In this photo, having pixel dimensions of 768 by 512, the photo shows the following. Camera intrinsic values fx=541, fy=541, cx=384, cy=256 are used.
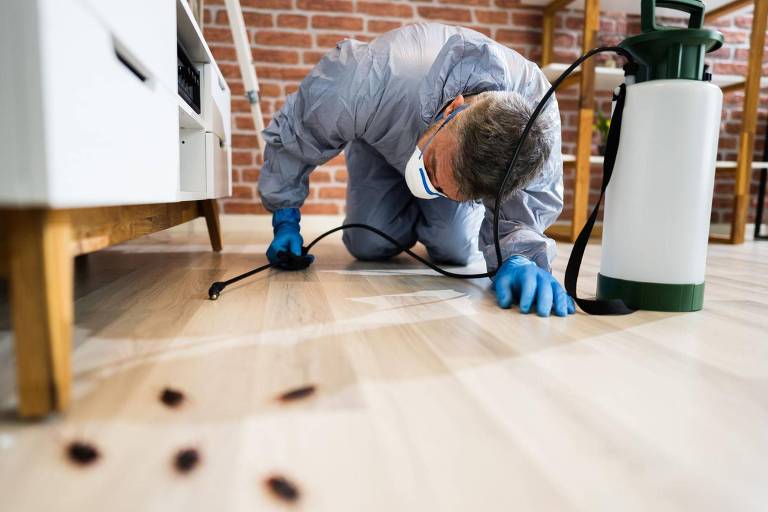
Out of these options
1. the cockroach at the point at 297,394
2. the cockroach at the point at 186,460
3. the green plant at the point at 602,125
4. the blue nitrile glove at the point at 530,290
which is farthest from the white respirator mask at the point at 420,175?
the green plant at the point at 602,125

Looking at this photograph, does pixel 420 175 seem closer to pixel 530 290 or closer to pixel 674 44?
pixel 530 290

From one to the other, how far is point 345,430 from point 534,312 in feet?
1.86

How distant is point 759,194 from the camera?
293 cm

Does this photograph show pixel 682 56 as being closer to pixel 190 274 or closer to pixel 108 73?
pixel 108 73

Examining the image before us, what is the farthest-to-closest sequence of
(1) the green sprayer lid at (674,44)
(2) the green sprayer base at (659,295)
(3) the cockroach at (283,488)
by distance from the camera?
(2) the green sprayer base at (659,295)
(1) the green sprayer lid at (674,44)
(3) the cockroach at (283,488)

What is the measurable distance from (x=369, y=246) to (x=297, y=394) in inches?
43.3

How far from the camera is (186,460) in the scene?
1.38ft

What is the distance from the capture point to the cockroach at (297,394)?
539 mm

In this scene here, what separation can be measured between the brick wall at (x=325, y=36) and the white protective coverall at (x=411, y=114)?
1.25 meters

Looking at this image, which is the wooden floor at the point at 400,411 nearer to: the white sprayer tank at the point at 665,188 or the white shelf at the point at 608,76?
the white sprayer tank at the point at 665,188

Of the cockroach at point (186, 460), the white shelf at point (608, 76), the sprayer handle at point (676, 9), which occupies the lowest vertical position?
the cockroach at point (186, 460)

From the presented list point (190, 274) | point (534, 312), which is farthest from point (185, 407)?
point (190, 274)

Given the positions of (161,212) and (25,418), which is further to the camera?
(161,212)

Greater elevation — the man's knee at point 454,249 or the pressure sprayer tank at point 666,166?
the pressure sprayer tank at point 666,166
